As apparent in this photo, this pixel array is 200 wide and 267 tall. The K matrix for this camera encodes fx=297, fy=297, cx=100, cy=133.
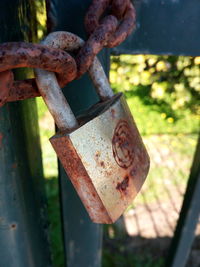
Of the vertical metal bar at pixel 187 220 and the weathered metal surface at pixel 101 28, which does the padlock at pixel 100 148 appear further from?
the vertical metal bar at pixel 187 220

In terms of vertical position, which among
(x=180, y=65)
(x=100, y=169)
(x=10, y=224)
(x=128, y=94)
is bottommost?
(x=128, y=94)

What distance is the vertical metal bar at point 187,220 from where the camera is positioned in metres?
0.91

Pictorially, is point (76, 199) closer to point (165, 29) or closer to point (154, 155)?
point (165, 29)

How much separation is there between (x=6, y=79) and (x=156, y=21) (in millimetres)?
343

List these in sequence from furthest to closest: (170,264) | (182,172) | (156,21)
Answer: (182,172), (170,264), (156,21)

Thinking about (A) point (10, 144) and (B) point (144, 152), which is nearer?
(A) point (10, 144)

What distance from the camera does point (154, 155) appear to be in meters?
2.83

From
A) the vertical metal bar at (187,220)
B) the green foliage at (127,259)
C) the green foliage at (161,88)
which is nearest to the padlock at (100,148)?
the vertical metal bar at (187,220)

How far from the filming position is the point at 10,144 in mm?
481

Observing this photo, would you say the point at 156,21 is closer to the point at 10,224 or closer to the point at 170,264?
A: the point at 10,224

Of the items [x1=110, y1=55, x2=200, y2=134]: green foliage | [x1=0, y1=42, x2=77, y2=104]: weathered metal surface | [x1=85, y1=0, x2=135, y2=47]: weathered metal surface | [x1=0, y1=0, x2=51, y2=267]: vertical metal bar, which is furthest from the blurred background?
[x1=0, y1=42, x2=77, y2=104]: weathered metal surface

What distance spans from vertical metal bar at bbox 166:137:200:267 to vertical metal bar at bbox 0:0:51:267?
1.60ft

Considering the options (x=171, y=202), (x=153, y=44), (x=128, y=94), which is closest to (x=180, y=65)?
(x=128, y=94)

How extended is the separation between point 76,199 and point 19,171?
0.83ft
